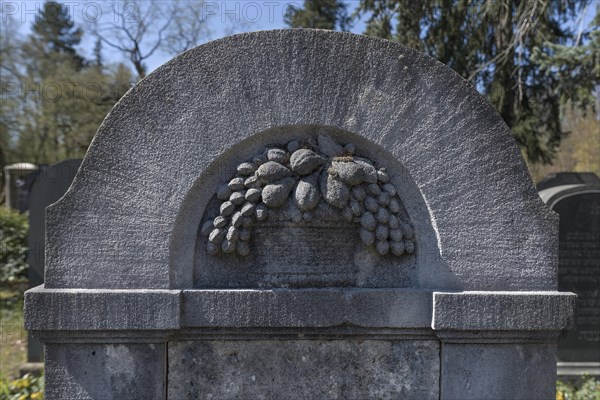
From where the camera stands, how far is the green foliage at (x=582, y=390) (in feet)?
14.9

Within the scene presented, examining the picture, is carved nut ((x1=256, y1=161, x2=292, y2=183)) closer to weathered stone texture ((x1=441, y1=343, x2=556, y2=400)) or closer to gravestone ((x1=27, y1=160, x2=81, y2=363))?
weathered stone texture ((x1=441, y1=343, x2=556, y2=400))

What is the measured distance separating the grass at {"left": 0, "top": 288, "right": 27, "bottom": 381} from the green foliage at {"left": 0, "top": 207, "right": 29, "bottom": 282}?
1.07 feet

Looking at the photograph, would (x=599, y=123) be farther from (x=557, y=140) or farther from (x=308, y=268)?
(x=308, y=268)

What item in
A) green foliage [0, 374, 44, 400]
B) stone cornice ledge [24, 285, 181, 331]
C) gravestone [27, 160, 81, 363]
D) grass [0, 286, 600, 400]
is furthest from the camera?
gravestone [27, 160, 81, 363]

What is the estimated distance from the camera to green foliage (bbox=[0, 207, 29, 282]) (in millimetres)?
9094

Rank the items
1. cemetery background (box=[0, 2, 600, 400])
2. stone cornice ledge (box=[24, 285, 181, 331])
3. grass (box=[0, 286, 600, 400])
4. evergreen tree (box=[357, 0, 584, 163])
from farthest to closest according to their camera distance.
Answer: cemetery background (box=[0, 2, 600, 400]) → evergreen tree (box=[357, 0, 584, 163]) → grass (box=[0, 286, 600, 400]) → stone cornice ledge (box=[24, 285, 181, 331])

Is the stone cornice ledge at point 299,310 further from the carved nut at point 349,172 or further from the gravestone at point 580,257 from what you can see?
the gravestone at point 580,257

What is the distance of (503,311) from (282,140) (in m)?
1.32

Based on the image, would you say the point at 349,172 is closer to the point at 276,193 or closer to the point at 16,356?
the point at 276,193

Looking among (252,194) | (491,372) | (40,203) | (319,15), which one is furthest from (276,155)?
(319,15)

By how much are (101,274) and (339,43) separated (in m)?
1.52

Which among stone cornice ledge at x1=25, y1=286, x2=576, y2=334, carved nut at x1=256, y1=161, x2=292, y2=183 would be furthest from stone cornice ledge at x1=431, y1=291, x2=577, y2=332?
carved nut at x1=256, y1=161, x2=292, y2=183

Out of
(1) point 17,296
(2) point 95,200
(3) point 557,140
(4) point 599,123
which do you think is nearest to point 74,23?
(1) point 17,296

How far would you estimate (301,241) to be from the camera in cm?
220
